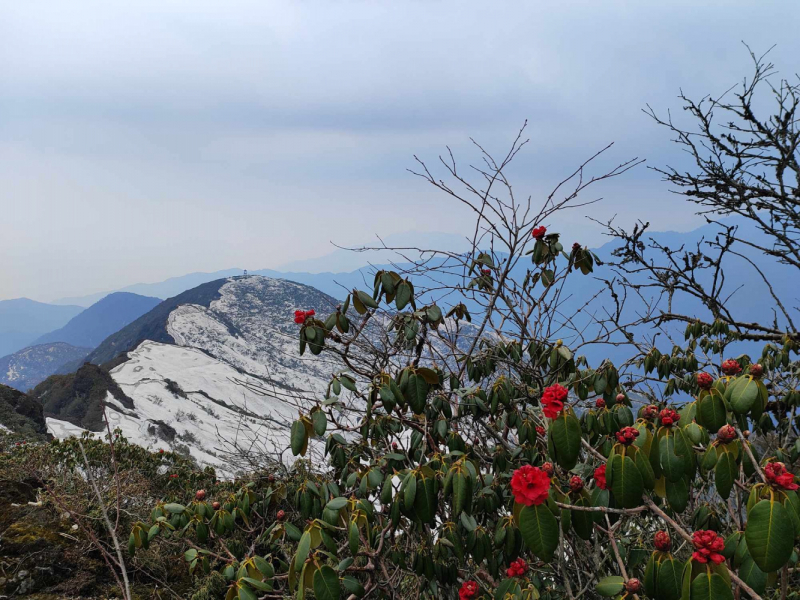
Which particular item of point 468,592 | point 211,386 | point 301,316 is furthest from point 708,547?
point 211,386

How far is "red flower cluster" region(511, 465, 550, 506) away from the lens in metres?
1.20

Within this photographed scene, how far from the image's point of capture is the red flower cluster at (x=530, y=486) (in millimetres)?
1199

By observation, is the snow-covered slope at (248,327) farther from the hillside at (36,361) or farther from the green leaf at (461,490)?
the hillside at (36,361)

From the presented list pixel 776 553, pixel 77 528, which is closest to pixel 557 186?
pixel 776 553

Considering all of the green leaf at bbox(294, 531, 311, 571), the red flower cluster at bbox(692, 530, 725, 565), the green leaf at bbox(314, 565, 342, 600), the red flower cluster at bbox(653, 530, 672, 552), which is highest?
the red flower cluster at bbox(692, 530, 725, 565)

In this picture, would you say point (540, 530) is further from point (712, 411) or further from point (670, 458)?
point (712, 411)

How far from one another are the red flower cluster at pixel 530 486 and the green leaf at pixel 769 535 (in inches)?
17.1

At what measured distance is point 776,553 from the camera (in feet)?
3.29

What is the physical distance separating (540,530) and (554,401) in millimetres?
346

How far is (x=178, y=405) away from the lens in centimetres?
2339

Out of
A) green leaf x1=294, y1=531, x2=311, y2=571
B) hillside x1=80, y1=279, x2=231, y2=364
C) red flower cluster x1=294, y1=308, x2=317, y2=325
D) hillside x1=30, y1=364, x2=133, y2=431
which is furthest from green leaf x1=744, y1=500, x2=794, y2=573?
hillside x1=80, y1=279, x2=231, y2=364

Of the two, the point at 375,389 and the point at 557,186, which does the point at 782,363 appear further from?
the point at 375,389

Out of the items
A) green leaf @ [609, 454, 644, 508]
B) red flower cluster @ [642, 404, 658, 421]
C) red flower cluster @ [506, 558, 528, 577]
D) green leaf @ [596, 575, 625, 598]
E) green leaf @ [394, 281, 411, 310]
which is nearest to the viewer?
green leaf @ [609, 454, 644, 508]

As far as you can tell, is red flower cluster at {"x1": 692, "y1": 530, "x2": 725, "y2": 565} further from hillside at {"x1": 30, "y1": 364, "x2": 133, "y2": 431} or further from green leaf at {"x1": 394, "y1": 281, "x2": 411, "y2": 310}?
hillside at {"x1": 30, "y1": 364, "x2": 133, "y2": 431}
